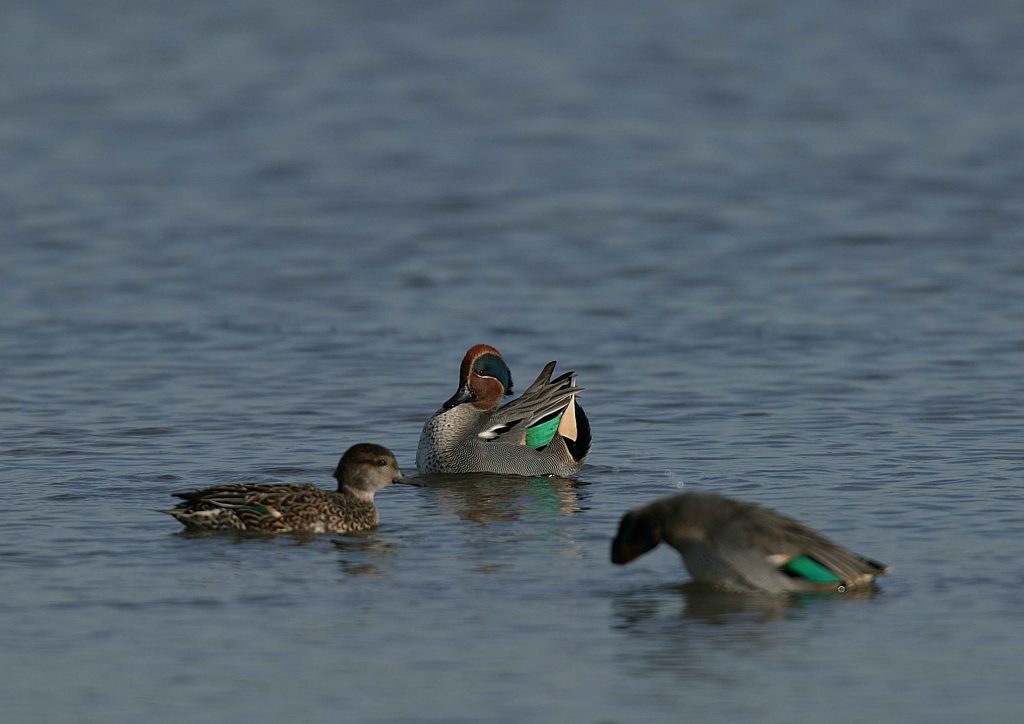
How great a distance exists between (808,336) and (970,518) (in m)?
6.62

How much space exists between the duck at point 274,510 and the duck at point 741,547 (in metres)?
2.06

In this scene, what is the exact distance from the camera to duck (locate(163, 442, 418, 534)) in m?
10.8

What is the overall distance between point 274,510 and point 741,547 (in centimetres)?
286

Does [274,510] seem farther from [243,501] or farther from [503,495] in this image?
[503,495]

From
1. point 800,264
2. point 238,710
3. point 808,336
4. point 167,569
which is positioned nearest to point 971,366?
point 808,336

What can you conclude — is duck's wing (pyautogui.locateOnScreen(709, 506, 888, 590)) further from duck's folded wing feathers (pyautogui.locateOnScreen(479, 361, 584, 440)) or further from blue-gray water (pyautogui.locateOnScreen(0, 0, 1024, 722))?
duck's folded wing feathers (pyautogui.locateOnScreen(479, 361, 584, 440))

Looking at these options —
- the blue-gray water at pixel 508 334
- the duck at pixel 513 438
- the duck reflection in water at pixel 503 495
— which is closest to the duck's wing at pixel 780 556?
the blue-gray water at pixel 508 334

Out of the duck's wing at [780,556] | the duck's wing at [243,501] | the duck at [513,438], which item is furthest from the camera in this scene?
the duck at [513,438]

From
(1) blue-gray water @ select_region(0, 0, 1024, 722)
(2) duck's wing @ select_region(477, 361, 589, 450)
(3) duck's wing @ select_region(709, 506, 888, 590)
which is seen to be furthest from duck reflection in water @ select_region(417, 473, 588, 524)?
(3) duck's wing @ select_region(709, 506, 888, 590)

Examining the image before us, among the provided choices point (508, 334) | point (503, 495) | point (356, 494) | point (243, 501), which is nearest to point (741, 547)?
point (356, 494)

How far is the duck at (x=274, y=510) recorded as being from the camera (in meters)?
10.8

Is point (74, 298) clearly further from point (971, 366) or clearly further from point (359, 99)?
point (359, 99)

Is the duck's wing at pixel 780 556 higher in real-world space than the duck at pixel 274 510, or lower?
lower

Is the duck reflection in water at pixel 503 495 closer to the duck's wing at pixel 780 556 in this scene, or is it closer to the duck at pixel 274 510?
the duck at pixel 274 510
